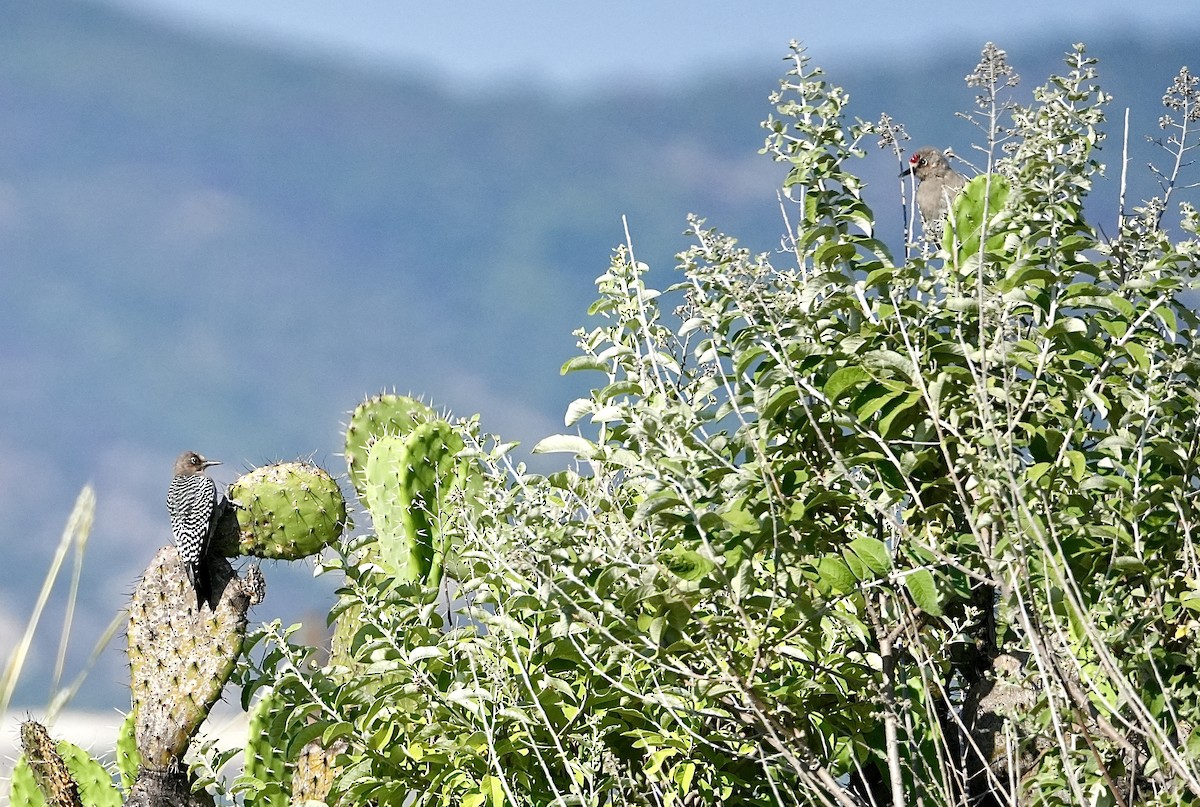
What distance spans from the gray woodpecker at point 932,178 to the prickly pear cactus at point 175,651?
2288 mm

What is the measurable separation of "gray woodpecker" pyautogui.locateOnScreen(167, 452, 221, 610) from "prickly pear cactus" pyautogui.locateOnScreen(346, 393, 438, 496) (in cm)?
43

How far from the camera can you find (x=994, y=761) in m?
2.50

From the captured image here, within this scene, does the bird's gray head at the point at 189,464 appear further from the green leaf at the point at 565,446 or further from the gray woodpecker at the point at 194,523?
the green leaf at the point at 565,446

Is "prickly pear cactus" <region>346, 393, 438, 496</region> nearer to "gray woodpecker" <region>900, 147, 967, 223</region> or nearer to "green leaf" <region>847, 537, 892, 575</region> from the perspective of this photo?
"gray woodpecker" <region>900, 147, 967, 223</region>

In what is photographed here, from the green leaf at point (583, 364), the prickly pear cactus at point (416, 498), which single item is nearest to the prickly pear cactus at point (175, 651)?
the prickly pear cactus at point (416, 498)

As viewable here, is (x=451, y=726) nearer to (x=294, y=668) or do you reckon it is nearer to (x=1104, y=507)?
(x=294, y=668)

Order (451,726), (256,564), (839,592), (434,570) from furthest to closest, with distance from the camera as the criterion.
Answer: (256,564) → (434,570) → (451,726) → (839,592)

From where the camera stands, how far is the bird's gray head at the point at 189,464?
13.1ft

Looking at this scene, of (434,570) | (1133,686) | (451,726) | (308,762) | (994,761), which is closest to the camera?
(1133,686)

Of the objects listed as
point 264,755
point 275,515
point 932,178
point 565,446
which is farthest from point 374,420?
point 565,446

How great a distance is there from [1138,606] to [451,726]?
48.9 inches

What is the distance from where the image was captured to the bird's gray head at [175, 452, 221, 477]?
4004mm

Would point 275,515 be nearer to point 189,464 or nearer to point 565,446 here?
point 189,464

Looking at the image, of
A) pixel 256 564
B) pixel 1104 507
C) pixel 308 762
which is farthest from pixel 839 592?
pixel 256 564
